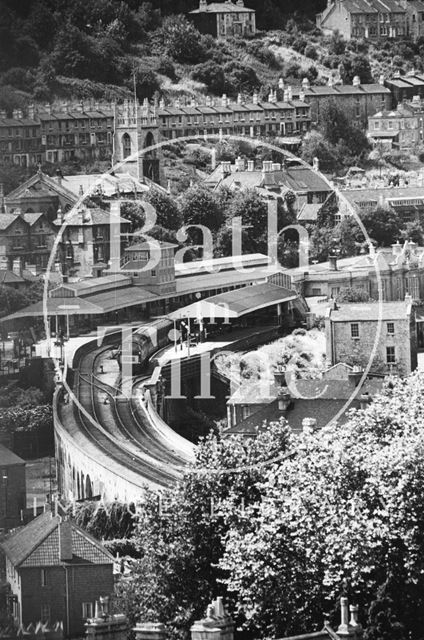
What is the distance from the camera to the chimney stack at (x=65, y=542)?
3963 centimetres

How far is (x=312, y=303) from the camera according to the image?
76875 millimetres

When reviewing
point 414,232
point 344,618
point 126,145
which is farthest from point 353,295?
point 344,618

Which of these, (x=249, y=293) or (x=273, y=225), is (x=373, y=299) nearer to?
(x=249, y=293)

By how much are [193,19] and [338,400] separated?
75894mm

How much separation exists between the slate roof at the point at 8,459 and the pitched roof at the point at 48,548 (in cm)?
913

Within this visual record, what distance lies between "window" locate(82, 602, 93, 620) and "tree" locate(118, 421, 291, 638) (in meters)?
0.43

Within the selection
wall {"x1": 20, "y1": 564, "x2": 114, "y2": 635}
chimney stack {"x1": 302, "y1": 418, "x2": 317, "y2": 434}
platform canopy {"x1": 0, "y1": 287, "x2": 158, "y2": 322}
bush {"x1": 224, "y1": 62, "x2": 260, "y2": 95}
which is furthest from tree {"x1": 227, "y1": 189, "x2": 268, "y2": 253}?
wall {"x1": 20, "y1": 564, "x2": 114, "y2": 635}

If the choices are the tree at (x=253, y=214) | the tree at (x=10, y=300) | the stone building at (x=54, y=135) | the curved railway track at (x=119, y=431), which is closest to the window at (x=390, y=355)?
the curved railway track at (x=119, y=431)

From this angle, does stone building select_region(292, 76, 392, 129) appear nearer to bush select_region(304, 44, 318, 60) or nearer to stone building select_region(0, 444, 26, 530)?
bush select_region(304, 44, 318, 60)

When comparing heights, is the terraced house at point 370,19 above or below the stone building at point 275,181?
above

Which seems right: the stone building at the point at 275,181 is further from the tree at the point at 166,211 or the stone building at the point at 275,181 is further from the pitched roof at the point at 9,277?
the pitched roof at the point at 9,277

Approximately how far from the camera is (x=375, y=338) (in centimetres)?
6550

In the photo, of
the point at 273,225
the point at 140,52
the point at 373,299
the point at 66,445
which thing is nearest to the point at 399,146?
the point at 140,52

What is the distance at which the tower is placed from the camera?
95.4 m
